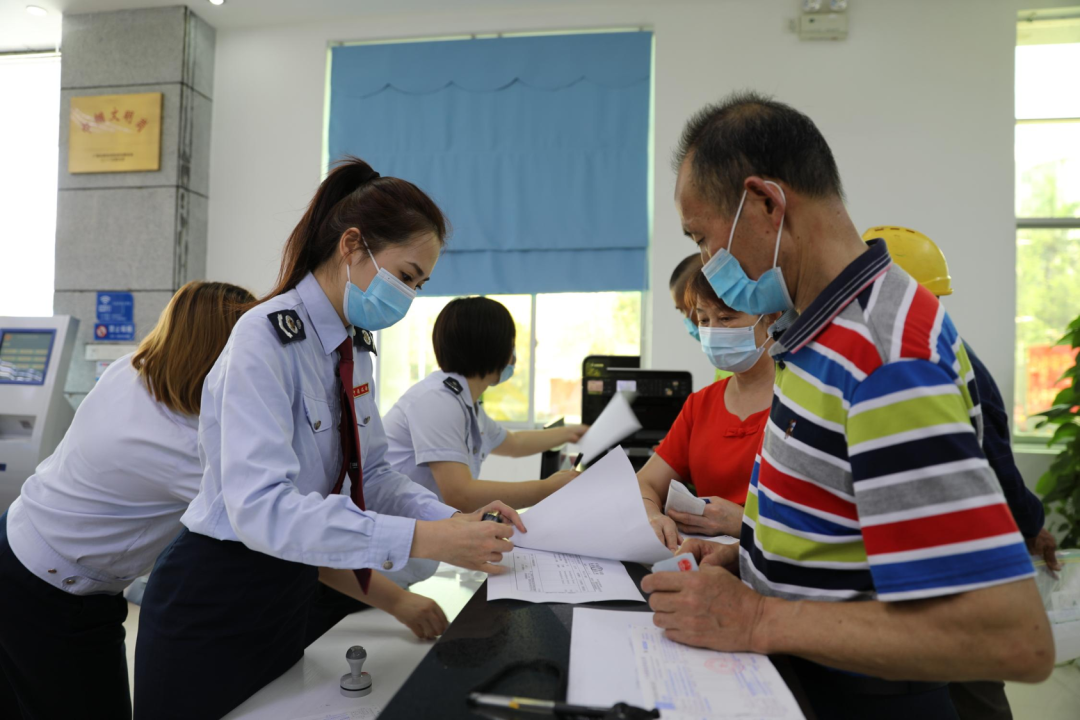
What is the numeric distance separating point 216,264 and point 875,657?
4.96 m

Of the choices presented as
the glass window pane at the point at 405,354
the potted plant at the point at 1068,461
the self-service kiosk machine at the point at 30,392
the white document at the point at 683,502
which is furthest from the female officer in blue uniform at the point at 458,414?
the potted plant at the point at 1068,461

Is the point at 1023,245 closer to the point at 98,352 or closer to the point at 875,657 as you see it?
the point at 875,657

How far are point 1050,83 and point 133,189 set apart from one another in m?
5.96

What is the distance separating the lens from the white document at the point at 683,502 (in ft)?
4.54

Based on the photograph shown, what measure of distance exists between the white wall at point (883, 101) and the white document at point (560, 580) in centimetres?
326

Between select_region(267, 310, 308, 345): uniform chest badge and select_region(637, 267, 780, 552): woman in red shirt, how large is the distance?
0.84 metres

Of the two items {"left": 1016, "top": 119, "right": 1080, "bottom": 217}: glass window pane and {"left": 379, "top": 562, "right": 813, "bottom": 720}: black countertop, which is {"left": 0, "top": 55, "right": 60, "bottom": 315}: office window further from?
{"left": 1016, "top": 119, "right": 1080, "bottom": 217}: glass window pane

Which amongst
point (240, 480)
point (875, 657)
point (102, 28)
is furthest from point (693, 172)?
point (102, 28)

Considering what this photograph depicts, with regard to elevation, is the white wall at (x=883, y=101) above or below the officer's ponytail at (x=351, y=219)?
above

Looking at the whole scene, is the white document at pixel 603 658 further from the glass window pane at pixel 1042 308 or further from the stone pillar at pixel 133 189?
the stone pillar at pixel 133 189

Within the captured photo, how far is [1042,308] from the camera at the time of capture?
417 centimetres

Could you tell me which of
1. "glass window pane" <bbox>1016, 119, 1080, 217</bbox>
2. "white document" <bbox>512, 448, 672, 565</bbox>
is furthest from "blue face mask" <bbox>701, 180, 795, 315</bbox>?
"glass window pane" <bbox>1016, 119, 1080, 217</bbox>

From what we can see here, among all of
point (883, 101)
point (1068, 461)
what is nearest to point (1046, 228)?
point (883, 101)

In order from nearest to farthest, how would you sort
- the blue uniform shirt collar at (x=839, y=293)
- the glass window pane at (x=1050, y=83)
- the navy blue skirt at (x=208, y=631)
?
the blue uniform shirt collar at (x=839, y=293)
the navy blue skirt at (x=208, y=631)
the glass window pane at (x=1050, y=83)
